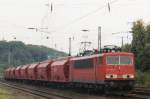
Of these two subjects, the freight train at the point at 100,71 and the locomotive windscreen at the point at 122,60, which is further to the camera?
the locomotive windscreen at the point at 122,60

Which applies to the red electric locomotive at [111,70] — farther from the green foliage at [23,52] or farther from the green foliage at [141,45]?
the green foliage at [23,52]

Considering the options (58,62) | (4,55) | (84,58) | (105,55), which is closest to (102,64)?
(105,55)

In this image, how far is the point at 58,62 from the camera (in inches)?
2109

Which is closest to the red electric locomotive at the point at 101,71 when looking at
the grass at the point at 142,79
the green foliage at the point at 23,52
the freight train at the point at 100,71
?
the freight train at the point at 100,71

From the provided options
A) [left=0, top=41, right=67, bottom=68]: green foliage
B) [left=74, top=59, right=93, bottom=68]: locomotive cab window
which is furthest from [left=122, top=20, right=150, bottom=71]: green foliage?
[left=0, top=41, right=67, bottom=68]: green foliage

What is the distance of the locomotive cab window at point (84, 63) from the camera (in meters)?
40.8

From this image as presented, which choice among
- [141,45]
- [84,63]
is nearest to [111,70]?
[84,63]

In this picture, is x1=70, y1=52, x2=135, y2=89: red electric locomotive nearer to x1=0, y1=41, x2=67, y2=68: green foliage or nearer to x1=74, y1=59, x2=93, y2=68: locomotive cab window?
x1=74, y1=59, x2=93, y2=68: locomotive cab window

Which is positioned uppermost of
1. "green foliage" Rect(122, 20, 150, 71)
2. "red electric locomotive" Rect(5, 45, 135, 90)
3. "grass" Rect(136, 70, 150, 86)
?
"green foliage" Rect(122, 20, 150, 71)

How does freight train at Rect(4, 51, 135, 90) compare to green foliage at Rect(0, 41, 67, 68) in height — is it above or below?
below

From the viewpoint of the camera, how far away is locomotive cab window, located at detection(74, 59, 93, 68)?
1607 inches

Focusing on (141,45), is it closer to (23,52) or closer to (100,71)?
(100,71)

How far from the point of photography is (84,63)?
4238 cm

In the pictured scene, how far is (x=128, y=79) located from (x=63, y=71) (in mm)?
12943
